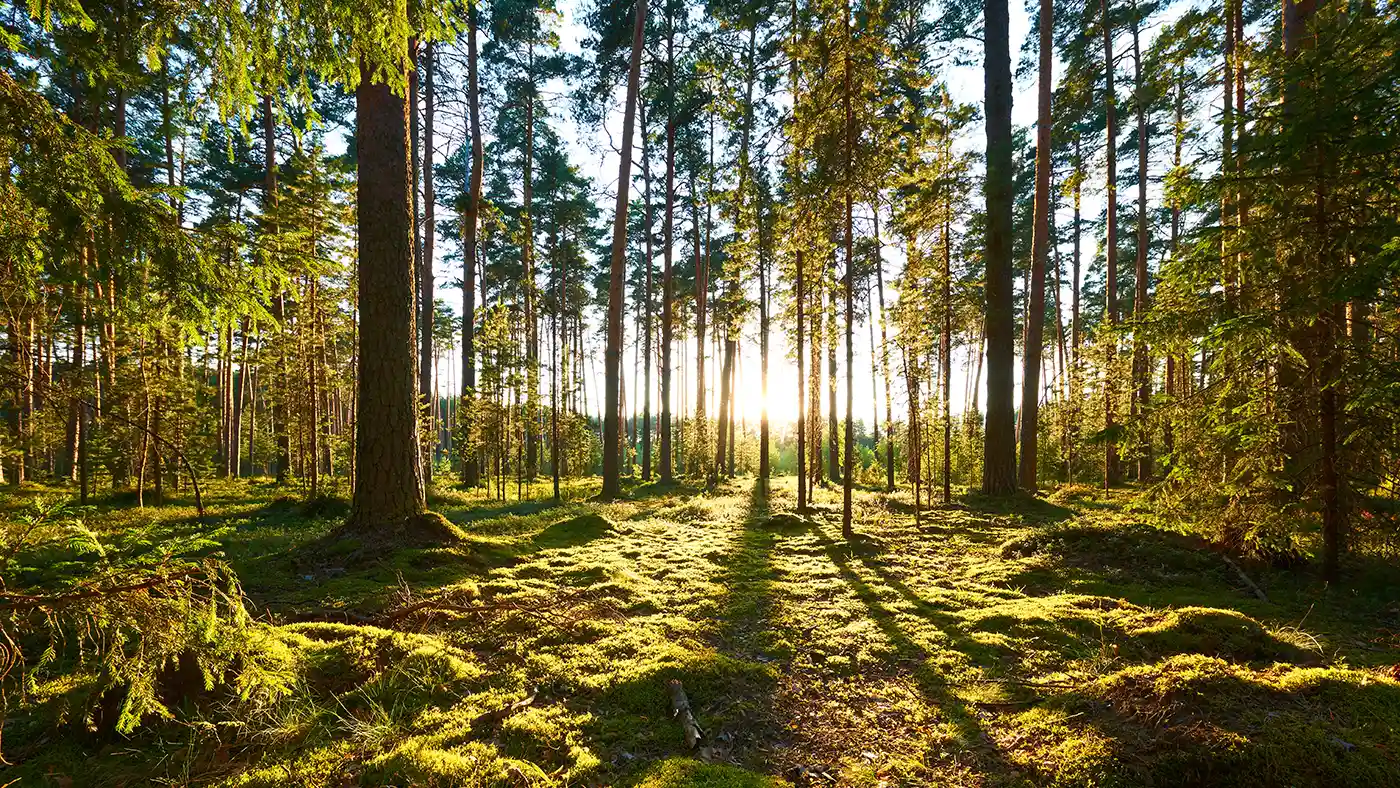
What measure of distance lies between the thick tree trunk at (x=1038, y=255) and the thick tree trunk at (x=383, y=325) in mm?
13711

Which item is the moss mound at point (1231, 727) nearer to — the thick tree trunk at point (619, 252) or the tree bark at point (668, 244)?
the thick tree trunk at point (619, 252)

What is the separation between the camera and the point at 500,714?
3.06 metres

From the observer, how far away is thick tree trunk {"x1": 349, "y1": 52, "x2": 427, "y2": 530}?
637cm

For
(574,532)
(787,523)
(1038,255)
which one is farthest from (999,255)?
(574,532)

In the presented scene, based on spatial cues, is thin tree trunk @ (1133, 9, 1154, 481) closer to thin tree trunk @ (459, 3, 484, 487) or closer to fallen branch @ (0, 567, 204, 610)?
fallen branch @ (0, 567, 204, 610)

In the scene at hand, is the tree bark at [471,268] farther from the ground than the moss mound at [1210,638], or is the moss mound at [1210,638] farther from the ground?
the tree bark at [471,268]

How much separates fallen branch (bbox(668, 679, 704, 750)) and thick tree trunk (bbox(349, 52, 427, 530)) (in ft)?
16.0

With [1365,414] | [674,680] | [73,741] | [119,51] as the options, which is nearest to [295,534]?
[73,741]

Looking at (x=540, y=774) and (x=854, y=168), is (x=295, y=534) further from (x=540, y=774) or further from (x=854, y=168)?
(x=854, y=168)

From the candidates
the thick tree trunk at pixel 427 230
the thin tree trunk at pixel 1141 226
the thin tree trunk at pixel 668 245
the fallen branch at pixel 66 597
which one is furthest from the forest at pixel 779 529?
the thin tree trunk at pixel 668 245

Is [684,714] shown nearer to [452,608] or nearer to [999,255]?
[452,608]

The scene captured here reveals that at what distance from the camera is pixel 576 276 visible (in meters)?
35.0

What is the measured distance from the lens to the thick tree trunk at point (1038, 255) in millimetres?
12070

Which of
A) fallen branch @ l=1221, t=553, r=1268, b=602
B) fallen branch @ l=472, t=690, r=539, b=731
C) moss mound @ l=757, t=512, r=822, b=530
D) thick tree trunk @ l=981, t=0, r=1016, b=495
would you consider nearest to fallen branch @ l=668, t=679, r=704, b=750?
fallen branch @ l=472, t=690, r=539, b=731
